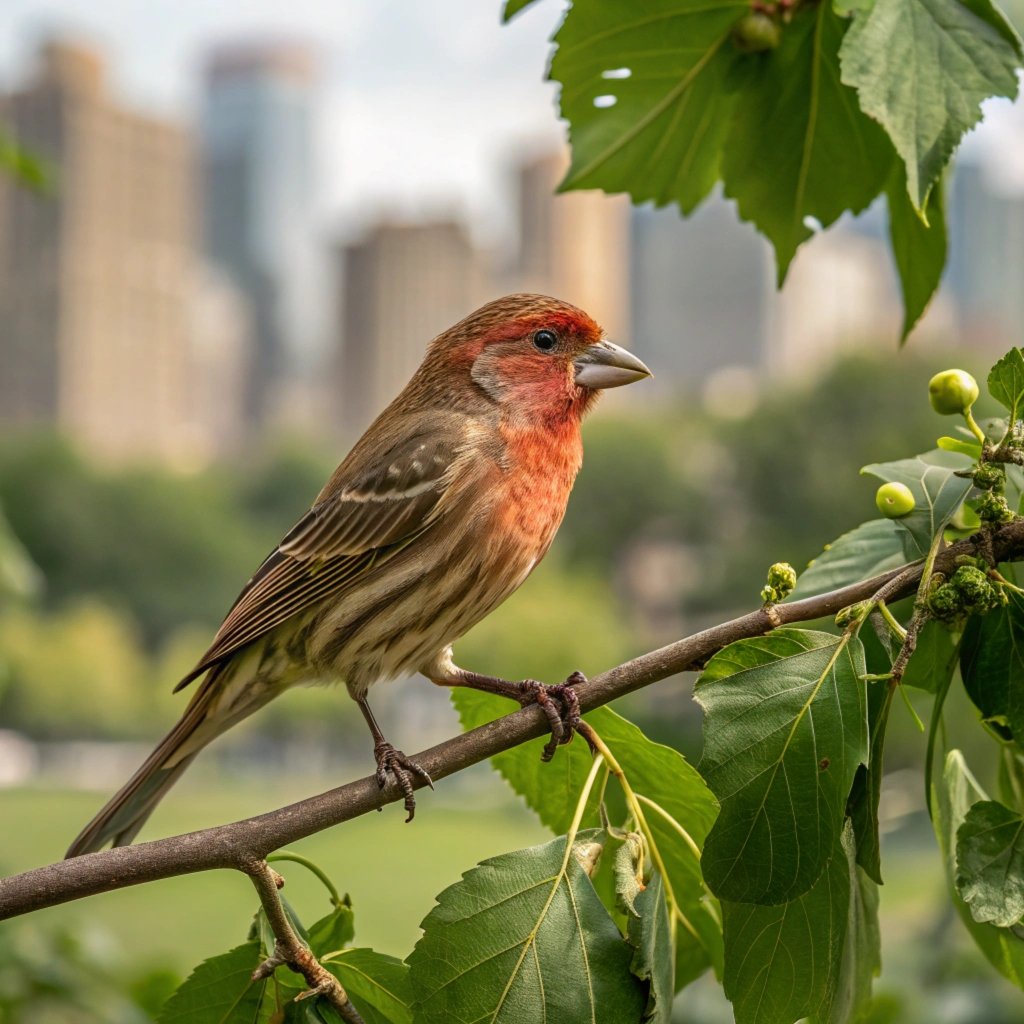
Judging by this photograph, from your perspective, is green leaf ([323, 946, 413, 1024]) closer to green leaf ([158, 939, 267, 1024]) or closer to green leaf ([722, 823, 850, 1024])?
green leaf ([158, 939, 267, 1024])

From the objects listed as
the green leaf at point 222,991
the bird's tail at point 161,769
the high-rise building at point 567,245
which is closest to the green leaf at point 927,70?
the green leaf at point 222,991

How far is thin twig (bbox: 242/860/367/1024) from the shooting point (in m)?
1.42

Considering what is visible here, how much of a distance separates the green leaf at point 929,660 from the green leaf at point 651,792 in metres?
0.27

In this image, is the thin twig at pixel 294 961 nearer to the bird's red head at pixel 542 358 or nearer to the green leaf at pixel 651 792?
the green leaf at pixel 651 792

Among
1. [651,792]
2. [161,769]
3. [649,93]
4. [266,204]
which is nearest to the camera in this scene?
[651,792]

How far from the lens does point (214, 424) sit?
7919 centimetres

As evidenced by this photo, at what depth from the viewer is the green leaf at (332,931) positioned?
1619 mm

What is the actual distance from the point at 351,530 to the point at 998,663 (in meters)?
1.33

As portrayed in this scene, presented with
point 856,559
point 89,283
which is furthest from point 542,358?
point 89,283

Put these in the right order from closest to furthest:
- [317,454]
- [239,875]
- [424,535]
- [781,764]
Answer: [781,764], [424,535], [239,875], [317,454]

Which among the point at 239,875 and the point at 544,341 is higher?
the point at 544,341

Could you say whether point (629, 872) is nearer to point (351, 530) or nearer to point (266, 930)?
point (266, 930)

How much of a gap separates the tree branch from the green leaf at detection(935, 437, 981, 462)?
187 mm

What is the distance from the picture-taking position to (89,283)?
2857 inches
